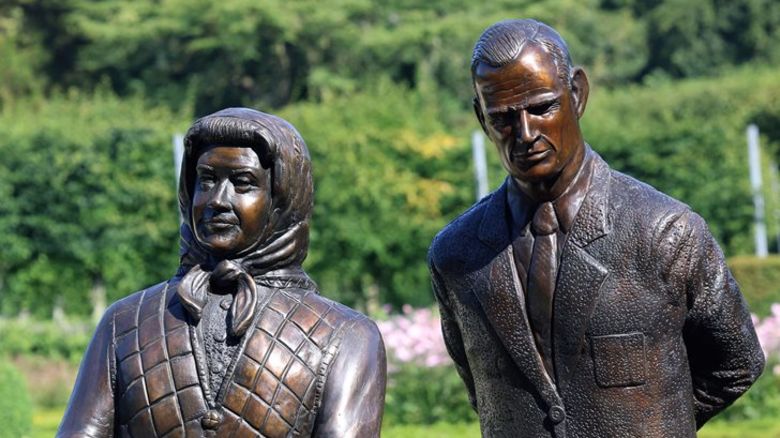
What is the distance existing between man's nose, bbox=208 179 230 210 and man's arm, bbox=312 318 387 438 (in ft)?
1.32

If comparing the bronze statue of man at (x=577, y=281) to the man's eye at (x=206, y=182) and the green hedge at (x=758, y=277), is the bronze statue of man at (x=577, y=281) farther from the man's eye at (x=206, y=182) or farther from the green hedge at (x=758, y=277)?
the green hedge at (x=758, y=277)

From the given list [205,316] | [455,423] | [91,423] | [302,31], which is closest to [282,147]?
[205,316]

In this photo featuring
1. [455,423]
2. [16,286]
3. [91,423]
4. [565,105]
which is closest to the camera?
[91,423]

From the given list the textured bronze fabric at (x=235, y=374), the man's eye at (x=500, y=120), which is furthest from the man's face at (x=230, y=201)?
the man's eye at (x=500, y=120)

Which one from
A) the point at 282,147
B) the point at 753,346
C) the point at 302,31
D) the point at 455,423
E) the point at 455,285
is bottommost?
the point at 455,423

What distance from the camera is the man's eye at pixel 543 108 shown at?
374cm

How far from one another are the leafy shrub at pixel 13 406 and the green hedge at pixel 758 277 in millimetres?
5839

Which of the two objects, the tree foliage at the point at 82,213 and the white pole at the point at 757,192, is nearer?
the white pole at the point at 757,192

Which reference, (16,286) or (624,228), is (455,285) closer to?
(624,228)

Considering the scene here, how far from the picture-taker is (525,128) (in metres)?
3.71

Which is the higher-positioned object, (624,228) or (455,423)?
(624,228)

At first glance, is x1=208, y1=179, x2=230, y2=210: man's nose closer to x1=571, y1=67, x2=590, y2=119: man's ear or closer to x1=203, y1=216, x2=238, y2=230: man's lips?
x1=203, y1=216, x2=238, y2=230: man's lips

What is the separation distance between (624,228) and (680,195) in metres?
11.1

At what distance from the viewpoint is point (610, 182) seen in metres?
3.97
